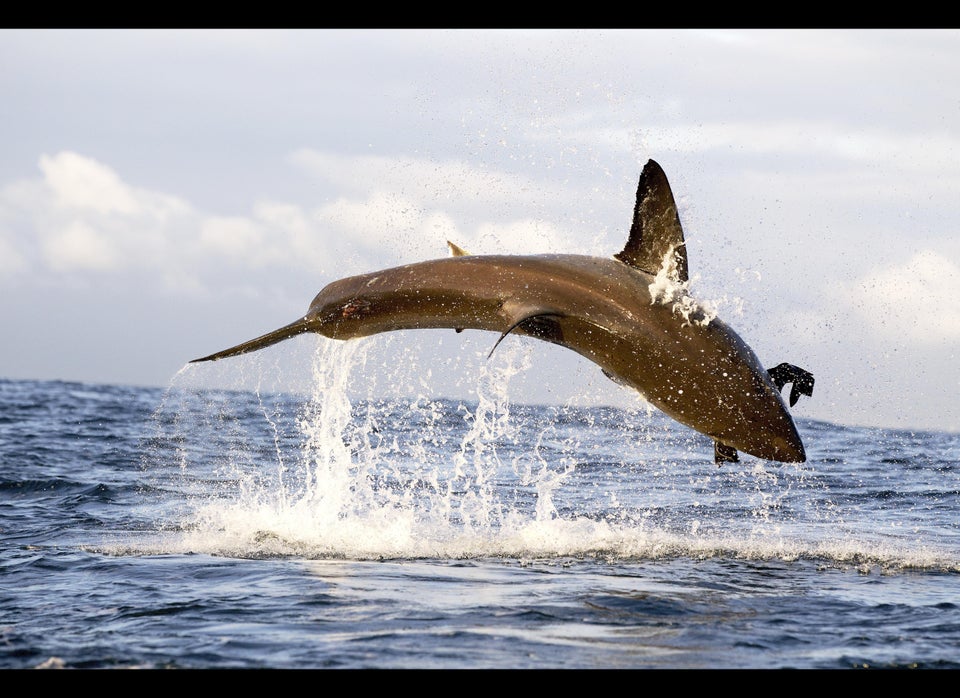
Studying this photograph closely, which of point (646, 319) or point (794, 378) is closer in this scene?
point (646, 319)

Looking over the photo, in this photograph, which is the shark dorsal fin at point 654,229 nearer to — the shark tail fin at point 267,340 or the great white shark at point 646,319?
the great white shark at point 646,319

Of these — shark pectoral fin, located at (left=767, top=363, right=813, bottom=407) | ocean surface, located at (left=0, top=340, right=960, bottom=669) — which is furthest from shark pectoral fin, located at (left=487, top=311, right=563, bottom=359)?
shark pectoral fin, located at (left=767, top=363, right=813, bottom=407)

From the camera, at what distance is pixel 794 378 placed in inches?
387

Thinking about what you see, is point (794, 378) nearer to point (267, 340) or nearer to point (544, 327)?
point (544, 327)

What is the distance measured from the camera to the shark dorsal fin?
367 inches

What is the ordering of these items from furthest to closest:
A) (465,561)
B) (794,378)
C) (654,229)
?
(465,561) → (794,378) → (654,229)

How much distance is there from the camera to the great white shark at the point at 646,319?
9523mm

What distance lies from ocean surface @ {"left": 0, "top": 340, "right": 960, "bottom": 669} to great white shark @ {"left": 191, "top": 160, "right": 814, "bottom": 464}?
3.62ft

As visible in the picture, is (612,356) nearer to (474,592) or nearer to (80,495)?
(474,592)

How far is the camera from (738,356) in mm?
9625

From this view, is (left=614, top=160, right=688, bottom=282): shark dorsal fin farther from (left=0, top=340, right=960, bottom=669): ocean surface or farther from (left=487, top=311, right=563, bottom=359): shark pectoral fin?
(left=0, top=340, right=960, bottom=669): ocean surface

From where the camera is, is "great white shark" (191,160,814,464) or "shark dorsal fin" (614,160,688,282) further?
"great white shark" (191,160,814,464)

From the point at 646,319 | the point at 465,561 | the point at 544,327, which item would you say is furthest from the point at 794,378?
the point at 465,561

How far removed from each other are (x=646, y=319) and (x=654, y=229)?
788 mm
